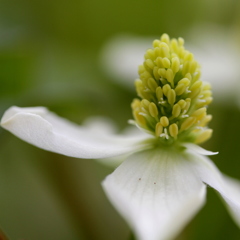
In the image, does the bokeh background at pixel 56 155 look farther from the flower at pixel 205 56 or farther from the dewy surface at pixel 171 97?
the dewy surface at pixel 171 97

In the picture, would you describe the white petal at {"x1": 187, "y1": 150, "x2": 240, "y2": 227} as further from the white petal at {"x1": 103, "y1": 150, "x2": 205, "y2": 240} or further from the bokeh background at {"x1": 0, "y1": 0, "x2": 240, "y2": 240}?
the bokeh background at {"x1": 0, "y1": 0, "x2": 240, "y2": 240}

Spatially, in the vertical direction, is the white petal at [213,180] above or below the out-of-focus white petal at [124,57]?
below

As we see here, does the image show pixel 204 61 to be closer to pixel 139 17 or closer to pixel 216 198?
pixel 139 17

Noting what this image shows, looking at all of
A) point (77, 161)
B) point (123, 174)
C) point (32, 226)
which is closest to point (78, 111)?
point (77, 161)

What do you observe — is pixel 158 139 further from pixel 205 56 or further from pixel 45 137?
pixel 205 56

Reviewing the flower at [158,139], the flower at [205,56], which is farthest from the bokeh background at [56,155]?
the flower at [158,139]

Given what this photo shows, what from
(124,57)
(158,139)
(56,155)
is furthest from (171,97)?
(124,57)

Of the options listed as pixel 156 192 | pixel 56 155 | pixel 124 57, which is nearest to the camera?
pixel 156 192
